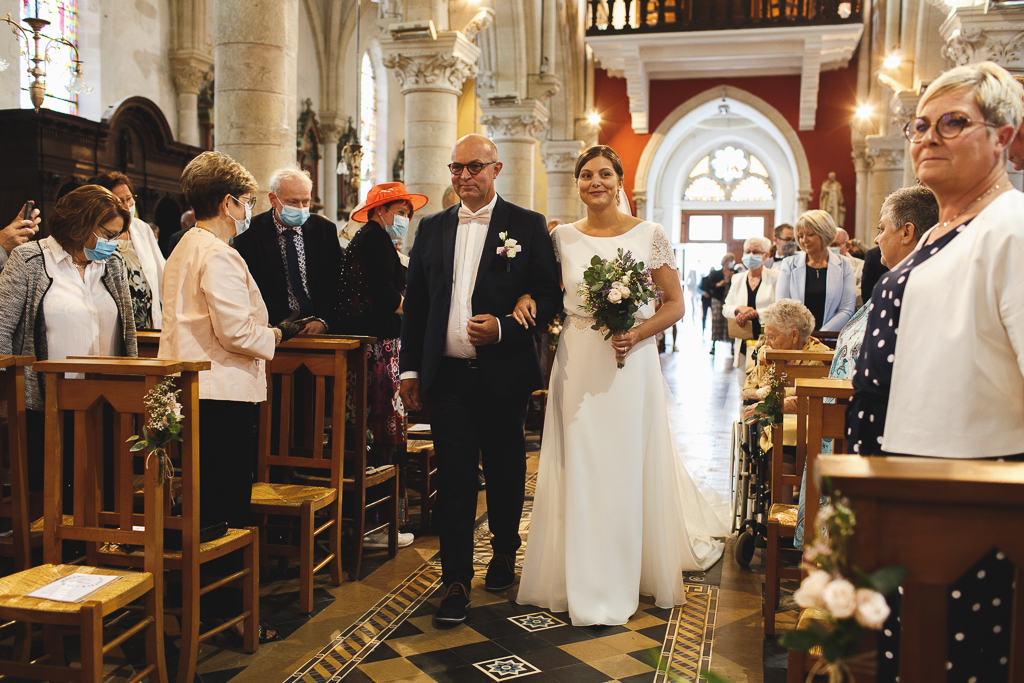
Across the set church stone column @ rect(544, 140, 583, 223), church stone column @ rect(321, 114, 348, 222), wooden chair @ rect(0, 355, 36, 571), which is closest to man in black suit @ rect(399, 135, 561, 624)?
wooden chair @ rect(0, 355, 36, 571)

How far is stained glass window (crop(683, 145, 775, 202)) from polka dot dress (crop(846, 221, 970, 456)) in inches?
1047

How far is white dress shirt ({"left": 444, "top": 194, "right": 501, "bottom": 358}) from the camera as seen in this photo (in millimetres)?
3449

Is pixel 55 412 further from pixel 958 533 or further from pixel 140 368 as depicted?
pixel 958 533

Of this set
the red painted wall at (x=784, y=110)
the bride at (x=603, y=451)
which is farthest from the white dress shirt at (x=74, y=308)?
the red painted wall at (x=784, y=110)

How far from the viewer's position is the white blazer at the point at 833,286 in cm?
585

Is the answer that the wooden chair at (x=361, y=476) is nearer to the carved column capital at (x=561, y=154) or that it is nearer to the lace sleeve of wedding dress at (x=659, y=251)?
the lace sleeve of wedding dress at (x=659, y=251)

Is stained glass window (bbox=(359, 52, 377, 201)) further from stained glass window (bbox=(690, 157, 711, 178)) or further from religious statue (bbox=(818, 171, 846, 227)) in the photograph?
stained glass window (bbox=(690, 157, 711, 178))

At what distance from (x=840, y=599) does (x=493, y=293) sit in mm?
2502

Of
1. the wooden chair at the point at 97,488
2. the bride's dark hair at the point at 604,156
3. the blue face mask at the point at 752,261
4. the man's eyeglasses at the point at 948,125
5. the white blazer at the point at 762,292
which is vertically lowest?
the wooden chair at the point at 97,488

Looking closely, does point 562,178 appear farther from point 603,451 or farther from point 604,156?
point 603,451

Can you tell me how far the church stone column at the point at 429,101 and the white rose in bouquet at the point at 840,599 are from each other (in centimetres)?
822

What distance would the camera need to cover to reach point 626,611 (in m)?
3.38

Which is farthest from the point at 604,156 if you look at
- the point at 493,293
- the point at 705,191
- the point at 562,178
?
the point at 705,191

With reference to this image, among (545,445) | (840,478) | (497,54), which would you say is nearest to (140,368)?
(545,445)
